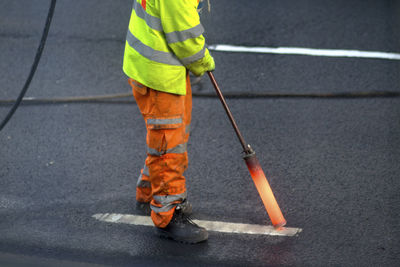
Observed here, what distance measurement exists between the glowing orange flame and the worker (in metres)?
0.44

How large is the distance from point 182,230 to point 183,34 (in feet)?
4.18

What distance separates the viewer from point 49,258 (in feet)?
12.3

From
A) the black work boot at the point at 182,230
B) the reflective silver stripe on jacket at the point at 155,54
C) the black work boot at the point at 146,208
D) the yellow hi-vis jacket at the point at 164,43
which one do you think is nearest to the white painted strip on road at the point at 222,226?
the black work boot at the point at 146,208

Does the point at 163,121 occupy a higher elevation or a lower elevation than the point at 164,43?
lower

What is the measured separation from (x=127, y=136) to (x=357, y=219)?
6.86 ft

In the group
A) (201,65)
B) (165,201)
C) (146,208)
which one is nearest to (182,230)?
(165,201)

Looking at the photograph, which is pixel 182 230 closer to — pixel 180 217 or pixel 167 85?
pixel 180 217

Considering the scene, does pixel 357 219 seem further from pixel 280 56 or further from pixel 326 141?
pixel 280 56

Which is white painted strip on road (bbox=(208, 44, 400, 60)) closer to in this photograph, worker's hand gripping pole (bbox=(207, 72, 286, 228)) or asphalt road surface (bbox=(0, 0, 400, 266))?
asphalt road surface (bbox=(0, 0, 400, 266))

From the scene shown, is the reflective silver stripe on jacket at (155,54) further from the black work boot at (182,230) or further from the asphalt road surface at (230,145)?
the asphalt road surface at (230,145)

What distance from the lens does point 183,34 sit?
346 cm

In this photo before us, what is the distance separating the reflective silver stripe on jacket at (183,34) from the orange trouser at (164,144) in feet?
1.21

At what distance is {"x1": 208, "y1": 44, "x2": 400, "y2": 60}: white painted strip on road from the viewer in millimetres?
6317

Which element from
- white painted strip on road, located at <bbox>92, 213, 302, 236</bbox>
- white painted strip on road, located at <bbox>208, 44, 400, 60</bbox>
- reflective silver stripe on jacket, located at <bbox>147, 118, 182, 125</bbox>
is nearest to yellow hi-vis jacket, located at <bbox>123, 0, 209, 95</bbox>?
reflective silver stripe on jacket, located at <bbox>147, 118, 182, 125</bbox>
